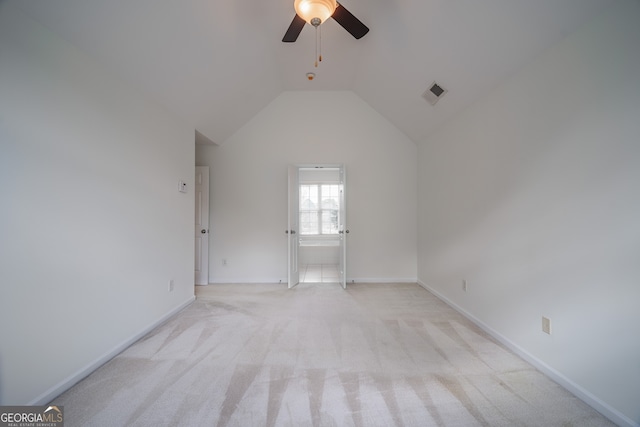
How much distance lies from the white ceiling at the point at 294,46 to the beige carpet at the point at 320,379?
2.40m

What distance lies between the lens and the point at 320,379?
178cm

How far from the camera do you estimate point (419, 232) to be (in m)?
4.18

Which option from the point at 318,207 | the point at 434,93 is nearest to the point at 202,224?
the point at 318,207

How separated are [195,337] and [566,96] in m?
3.60

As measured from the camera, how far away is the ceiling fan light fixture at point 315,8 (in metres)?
1.69

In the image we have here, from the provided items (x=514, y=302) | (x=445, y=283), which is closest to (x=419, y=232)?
(x=445, y=283)

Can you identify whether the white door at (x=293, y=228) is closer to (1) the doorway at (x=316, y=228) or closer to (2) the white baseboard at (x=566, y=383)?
(1) the doorway at (x=316, y=228)

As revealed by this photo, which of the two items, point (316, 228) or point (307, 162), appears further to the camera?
point (316, 228)

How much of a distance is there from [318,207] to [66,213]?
5270mm

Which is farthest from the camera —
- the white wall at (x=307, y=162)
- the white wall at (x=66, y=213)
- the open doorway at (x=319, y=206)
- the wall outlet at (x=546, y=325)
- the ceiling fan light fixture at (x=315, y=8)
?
the open doorway at (x=319, y=206)

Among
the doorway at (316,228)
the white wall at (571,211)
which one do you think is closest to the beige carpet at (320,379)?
the white wall at (571,211)

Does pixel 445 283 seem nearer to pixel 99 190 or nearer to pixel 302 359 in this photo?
pixel 302 359

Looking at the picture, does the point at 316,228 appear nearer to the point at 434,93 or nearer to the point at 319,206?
the point at 319,206

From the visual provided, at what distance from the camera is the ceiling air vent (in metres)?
2.80
